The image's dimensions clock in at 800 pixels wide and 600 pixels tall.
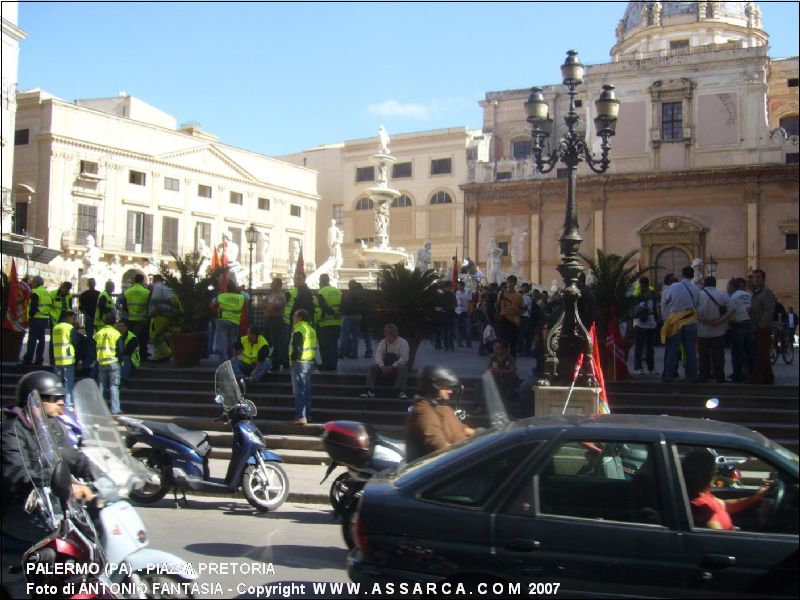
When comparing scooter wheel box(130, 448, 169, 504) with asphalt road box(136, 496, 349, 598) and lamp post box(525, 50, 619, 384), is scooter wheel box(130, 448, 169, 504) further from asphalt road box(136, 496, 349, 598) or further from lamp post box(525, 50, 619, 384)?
lamp post box(525, 50, 619, 384)

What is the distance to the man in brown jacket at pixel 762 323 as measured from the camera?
12.3 meters

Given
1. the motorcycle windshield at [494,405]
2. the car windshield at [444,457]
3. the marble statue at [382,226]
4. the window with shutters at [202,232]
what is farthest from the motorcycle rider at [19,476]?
the window with shutters at [202,232]

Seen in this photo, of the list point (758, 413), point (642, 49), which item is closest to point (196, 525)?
point (758, 413)

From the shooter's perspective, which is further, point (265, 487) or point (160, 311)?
point (160, 311)

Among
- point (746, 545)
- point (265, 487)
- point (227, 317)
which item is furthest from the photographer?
point (227, 317)

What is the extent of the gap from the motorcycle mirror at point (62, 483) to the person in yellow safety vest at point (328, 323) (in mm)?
9426

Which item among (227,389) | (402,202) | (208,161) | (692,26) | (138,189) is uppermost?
(692,26)

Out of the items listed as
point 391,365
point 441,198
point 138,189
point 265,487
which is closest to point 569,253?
point 391,365

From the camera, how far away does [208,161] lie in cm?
5272

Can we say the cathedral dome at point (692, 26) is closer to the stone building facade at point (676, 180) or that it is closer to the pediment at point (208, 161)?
the stone building facade at point (676, 180)

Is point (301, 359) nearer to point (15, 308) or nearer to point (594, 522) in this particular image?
point (594, 522)

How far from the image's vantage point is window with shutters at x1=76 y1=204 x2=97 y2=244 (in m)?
44.4

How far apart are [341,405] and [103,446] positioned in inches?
305

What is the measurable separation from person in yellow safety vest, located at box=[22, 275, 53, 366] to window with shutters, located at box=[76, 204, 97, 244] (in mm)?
31156
